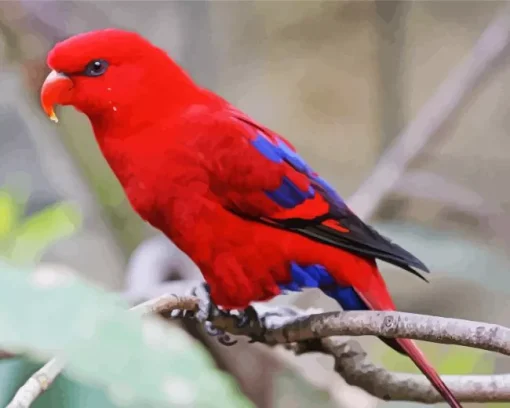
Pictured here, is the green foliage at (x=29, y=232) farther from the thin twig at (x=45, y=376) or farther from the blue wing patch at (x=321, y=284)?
the blue wing patch at (x=321, y=284)

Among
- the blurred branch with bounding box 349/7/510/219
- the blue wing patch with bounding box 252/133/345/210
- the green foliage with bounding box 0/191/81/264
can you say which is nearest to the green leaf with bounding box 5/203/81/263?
the green foliage with bounding box 0/191/81/264

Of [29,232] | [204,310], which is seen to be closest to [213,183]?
[204,310]

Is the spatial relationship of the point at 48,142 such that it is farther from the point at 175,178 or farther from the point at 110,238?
the point at 175,178

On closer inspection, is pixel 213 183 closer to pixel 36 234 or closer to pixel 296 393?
pixel 36 234

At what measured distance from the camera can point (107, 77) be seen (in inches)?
27.4

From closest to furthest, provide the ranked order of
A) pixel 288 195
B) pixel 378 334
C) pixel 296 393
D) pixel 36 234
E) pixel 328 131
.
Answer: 1. pixel 378 334
2. pixel 288 195
3. pixel 36 234
4. pixel 296 393
5. pixel 328 131

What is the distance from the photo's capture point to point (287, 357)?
1.02m

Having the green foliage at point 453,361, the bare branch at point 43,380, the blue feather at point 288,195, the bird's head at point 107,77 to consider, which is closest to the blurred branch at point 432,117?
the green foliage at point 453,361

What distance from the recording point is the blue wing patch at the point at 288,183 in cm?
72

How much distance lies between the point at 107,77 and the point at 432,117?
0.58m

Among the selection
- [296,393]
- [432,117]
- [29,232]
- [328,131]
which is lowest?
[296,393]

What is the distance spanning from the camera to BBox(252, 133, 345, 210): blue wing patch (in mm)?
716

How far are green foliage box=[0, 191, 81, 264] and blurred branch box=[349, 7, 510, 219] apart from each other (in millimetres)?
459

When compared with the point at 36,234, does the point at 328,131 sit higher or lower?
higher
